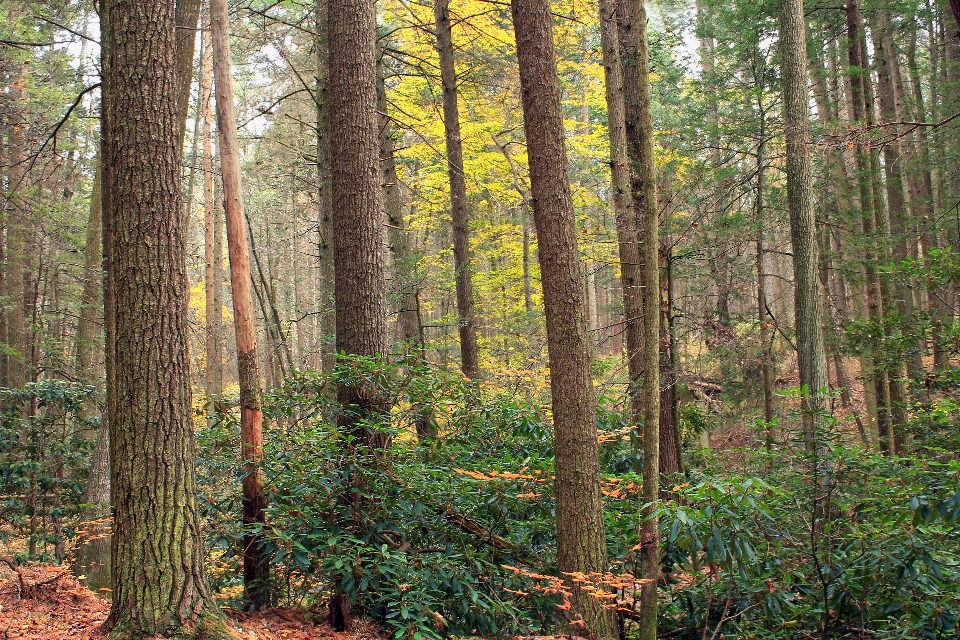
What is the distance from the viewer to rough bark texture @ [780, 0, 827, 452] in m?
9.16

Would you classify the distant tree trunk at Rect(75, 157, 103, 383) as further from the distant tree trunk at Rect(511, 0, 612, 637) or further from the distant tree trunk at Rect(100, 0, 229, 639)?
the distant tree trunk at Rect(511, 0, 612, 637)

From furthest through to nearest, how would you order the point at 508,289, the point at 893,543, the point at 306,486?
the point at 508,289
the point at 306,486
the point at 893,543

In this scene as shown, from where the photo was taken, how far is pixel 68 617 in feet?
16.2

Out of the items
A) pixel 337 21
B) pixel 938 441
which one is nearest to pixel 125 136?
pixel 337 21

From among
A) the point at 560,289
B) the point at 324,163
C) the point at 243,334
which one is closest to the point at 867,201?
the point at 560,289

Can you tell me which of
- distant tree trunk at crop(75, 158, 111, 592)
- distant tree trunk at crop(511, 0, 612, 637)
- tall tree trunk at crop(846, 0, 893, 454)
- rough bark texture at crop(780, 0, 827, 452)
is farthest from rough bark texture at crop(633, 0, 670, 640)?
tall tree trunk at crop(846, 0, 893, 454)

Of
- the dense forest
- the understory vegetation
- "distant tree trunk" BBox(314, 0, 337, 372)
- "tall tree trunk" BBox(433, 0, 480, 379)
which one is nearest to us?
the dense forest

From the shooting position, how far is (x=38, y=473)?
8.84 m

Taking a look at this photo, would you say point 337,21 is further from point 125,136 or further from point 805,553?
point 805,553

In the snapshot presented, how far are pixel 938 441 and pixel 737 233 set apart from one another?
22.5 ft

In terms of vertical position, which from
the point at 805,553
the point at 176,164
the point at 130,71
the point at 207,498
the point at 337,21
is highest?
the point at 337,21

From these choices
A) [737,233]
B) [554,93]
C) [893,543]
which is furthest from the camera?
[737,233]

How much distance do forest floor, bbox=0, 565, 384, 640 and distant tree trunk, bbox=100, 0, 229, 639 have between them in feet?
2.27

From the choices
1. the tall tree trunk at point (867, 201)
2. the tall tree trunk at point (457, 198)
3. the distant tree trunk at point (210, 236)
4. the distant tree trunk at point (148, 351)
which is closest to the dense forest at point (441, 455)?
the distant tree trunk at point (148, 351)
